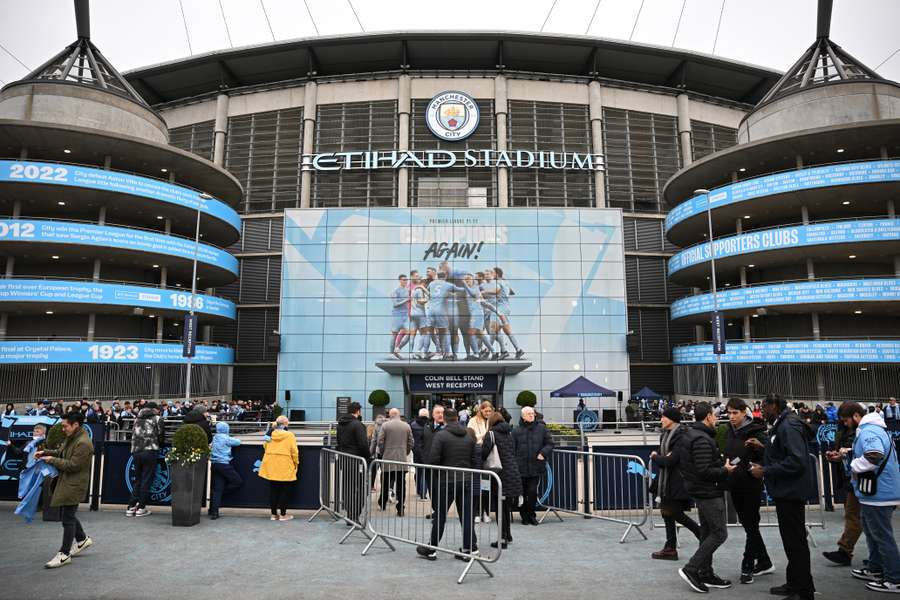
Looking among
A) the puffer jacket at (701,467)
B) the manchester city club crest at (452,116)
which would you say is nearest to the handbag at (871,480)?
the puffer jacket at (701,467)

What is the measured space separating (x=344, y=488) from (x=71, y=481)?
4075mm

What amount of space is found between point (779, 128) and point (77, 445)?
39474 millimetres

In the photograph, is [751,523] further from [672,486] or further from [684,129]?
[684,129]

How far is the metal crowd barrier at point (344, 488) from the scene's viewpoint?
866 cm

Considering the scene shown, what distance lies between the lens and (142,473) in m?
10.3

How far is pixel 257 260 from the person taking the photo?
42406 millimetres

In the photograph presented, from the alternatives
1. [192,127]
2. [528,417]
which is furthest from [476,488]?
[192,127]

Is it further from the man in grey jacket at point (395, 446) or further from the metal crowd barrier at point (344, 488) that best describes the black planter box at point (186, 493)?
the man in grey jacket at point (395, 446)

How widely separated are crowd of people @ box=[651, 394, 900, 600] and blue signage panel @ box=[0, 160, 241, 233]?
96.6 ft

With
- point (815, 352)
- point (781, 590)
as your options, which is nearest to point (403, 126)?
point (815, 352)

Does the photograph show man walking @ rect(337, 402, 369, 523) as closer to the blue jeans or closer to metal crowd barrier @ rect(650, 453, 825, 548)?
metal crowd barrier @ rect(650, 453, 825, 548)

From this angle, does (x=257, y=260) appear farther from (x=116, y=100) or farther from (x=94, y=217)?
(x=116, y=100)

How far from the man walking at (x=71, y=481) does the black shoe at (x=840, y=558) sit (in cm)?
1011

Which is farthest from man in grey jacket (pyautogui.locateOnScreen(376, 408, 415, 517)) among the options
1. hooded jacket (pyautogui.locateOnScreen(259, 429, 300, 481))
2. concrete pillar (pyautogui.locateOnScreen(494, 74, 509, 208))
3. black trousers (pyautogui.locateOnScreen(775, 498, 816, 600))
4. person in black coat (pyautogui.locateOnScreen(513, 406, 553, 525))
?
concrete pillar (pyautogui.locateOnScreen(494, 74, 509, 208))
